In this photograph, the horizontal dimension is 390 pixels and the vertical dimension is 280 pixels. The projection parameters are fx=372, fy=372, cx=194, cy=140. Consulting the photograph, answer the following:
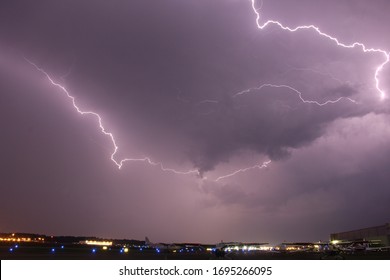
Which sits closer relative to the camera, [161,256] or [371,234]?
[161,256]

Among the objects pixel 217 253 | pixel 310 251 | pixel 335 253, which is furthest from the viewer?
pixel 310 251

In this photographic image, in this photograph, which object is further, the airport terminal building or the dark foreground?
the airport terminal building

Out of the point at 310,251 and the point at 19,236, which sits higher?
the point at 19,236

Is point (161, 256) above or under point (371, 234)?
under

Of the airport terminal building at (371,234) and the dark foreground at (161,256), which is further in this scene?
the airport terminal building at (371,234)
